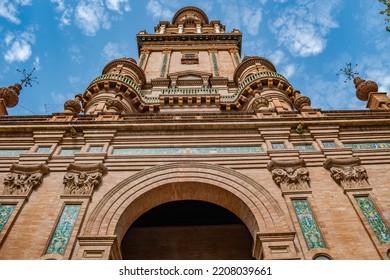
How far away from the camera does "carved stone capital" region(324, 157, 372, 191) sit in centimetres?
984

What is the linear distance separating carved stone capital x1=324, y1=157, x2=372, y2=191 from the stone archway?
211 cm

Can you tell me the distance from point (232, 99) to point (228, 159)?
32.8 ft

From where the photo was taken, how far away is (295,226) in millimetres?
8734

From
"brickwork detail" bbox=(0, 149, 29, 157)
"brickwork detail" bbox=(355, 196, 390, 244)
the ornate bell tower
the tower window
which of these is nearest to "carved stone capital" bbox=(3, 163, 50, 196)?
"brickwork detail" bbox=(0, 149, 29, 157)

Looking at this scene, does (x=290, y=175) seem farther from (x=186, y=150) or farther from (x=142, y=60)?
(x=142, y=60)

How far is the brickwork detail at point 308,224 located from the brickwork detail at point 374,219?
4.35 ft

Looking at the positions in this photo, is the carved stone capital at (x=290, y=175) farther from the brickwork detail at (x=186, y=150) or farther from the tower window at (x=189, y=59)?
the tower window at (x=189, y=59)

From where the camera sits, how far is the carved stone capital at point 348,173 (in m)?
9.84

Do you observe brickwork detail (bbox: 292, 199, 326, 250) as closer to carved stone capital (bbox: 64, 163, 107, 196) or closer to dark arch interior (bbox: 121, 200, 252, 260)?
dark arch interior (bbox: 121, 200, 252, 260)
